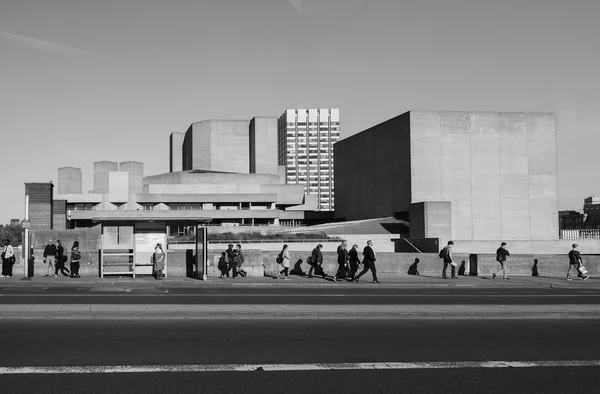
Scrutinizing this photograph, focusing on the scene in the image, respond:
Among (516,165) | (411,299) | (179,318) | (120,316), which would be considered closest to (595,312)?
(411,299)

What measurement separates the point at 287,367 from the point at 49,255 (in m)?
21.2

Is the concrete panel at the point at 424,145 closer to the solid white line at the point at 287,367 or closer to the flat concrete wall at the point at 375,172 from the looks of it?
the flat concrete wall at the point at 375,172

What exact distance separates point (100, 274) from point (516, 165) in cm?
5356

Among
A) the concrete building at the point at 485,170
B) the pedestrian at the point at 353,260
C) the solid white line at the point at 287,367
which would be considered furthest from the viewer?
the concrete building at the point at 485,170

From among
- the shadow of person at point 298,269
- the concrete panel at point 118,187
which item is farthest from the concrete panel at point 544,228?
the concrete panel at point 118,187

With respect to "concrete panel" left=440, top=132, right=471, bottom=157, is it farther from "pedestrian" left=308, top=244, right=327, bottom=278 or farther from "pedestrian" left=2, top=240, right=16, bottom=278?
"pedestrian" left=2, top=240, right=16, bottom=278

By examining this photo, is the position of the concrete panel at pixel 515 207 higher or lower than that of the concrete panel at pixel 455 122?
lower

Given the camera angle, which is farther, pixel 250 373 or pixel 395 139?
pixel 395 139

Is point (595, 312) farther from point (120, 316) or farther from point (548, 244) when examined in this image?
point (548, 244)

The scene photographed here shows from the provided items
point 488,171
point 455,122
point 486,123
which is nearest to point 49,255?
point 455,122

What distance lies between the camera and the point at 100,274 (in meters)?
27.5

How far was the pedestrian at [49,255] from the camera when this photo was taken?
27.5 m

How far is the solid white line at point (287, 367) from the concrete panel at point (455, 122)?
200 feet

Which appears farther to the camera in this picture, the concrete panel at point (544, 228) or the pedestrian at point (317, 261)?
the concrete panel at point (544, 228)
